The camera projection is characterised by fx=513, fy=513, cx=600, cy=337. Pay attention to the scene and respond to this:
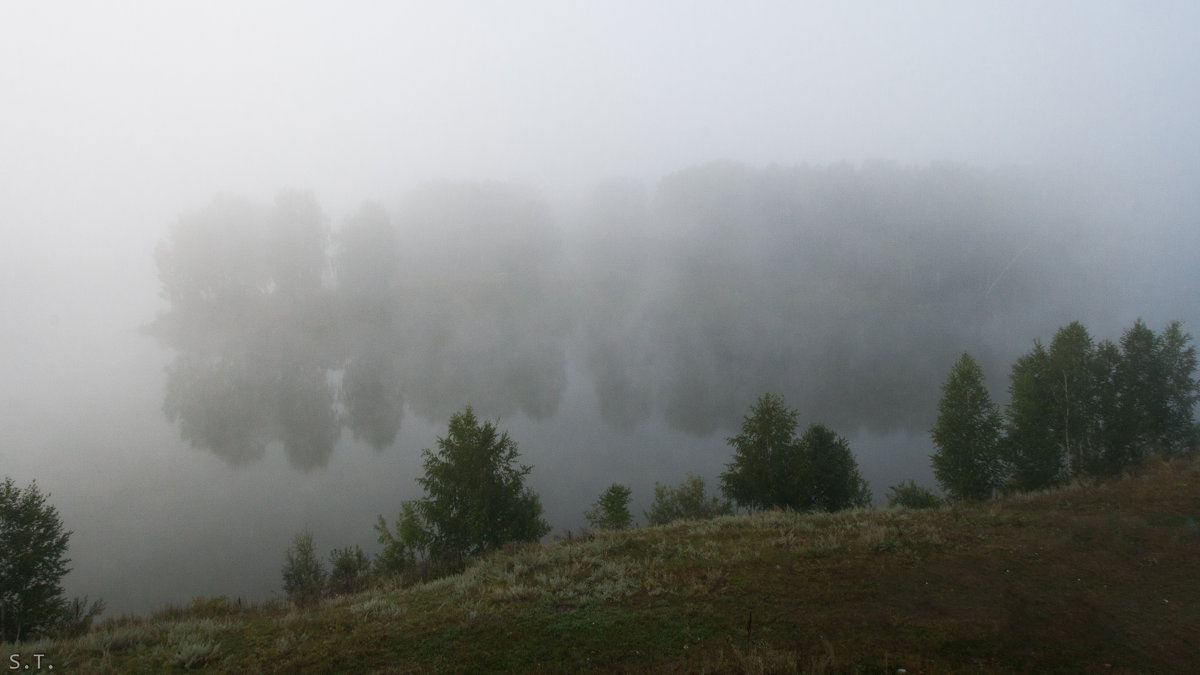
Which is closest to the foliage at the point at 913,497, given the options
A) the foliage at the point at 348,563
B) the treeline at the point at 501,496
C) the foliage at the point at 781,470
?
the treeline at the point at 501,496

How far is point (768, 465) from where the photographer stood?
23.6 metres

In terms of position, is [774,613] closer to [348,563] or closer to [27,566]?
[27,566]

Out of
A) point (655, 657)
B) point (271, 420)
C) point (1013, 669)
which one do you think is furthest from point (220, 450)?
point (1013, 669)

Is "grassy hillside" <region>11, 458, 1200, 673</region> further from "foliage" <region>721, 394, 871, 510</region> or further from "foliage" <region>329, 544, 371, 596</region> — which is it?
"foliage" <region>721, 394, 871, 510</region>

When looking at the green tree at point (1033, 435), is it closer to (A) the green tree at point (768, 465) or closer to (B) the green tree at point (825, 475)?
(B) the green tree at point (825, 475)

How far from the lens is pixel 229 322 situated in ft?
276

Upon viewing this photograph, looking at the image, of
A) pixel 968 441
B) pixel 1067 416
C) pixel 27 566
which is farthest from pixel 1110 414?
pixel 27 566

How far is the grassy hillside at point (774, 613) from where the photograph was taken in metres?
6.10

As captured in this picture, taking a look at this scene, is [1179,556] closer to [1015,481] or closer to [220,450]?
[1015,481]

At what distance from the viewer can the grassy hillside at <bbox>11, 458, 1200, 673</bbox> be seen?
20.0 feet

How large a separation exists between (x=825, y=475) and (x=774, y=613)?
1889 centimetres

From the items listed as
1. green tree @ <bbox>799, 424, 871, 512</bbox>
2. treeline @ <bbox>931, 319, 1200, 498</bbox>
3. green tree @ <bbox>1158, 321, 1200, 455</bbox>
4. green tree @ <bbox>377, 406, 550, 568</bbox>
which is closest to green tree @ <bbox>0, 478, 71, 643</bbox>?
green tree @ <bbox>377, 406, 550, 568</bbox>

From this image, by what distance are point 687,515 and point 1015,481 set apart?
17.0m

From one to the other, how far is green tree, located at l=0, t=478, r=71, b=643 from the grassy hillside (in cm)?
852
